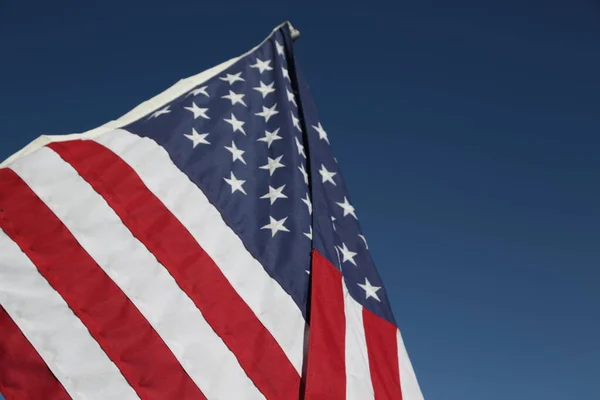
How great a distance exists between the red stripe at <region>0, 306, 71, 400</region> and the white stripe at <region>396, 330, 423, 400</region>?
8.84ft

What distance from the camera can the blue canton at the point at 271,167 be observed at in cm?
504

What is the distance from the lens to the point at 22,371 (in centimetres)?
366

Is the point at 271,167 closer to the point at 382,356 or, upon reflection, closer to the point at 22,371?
the point at 382,356

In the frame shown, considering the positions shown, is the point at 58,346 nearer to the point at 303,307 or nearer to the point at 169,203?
the point at 169,203

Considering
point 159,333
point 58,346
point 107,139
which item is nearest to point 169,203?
point 107,139

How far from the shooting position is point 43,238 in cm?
417

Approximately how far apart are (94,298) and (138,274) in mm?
343

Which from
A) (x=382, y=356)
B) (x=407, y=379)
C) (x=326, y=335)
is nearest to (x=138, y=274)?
(x=326, y=335)

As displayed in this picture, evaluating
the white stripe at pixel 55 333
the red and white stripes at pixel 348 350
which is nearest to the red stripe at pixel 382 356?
the red and white stripes at pixel 348 350

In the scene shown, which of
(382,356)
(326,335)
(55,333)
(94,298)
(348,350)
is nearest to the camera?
(55,333)

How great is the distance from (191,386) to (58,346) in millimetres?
805

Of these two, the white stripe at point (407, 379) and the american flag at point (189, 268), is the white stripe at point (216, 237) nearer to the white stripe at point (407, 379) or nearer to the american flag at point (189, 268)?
the american flag at point (189, 268)

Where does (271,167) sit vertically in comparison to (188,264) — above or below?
above

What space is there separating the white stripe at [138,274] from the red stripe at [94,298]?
5 centimetres
